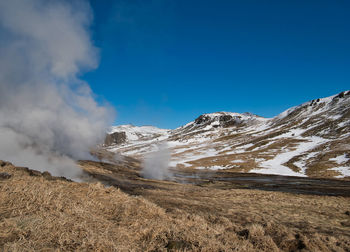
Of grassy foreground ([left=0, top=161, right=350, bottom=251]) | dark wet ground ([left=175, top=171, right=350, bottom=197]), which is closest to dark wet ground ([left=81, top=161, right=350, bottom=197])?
dark wet ground ([left=175, top=171, right=350, bottom=197])

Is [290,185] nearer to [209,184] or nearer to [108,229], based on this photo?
[209,184]

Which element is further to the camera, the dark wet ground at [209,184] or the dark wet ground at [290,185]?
the dark wet ground at [290,185]

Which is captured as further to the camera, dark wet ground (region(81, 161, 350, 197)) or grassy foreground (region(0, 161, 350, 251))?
dark wet ground (region(81, 161, 350, 197))

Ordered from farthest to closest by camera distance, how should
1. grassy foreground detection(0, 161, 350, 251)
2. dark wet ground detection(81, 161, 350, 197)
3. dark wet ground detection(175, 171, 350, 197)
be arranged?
dark wet ground detection(175, 171, 350, 197), dark wet ground detection(81, 161, 350, 197), grassy foreground detection(0, 161, 350, 251)

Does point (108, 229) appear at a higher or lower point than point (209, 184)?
lower

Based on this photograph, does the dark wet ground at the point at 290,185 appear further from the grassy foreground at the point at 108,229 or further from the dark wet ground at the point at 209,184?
the grassy foreground at the point at 108,229

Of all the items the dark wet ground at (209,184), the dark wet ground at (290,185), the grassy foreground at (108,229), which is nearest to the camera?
the grassy foreground at (108,229)

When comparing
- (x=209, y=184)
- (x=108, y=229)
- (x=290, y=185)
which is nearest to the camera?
(x=108, y=229)

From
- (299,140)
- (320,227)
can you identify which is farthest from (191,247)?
(299,140)

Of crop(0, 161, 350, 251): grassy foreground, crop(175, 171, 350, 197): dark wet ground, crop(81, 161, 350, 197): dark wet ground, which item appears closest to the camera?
crop(0, 161, 350, 251): grassy foreground

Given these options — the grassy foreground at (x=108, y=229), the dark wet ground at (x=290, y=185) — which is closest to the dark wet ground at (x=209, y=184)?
the dark wet ground at (x=290, y=185)

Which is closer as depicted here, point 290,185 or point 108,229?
point 108,229

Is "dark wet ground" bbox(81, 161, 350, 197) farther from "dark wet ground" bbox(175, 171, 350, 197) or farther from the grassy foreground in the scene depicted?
the grassy foreground

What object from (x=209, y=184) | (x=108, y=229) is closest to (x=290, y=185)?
(x=209, y=184)
